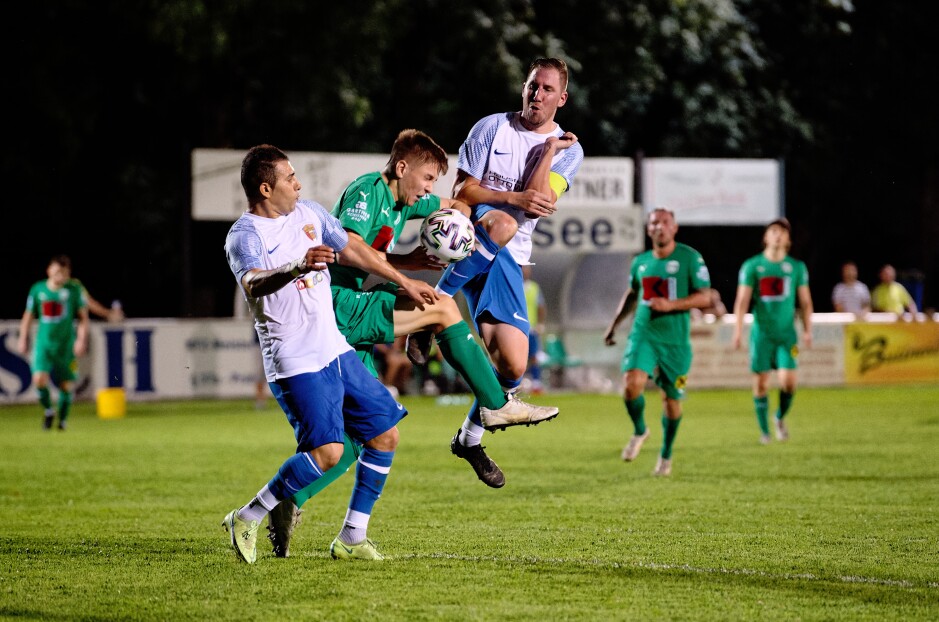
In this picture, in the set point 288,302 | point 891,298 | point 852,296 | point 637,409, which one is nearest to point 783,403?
point 637,409

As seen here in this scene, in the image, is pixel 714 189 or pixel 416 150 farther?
pixel 714 189

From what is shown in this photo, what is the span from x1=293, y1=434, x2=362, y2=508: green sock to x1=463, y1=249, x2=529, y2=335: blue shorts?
111cm

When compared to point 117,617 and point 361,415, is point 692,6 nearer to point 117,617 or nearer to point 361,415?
point 361,415

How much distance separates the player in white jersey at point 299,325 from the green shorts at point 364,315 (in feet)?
1.10

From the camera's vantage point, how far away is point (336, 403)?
6.95 meters

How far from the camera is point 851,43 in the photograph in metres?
33.8

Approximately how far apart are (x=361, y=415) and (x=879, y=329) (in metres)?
19.2

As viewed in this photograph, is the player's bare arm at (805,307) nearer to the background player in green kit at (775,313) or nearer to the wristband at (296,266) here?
the background player in green kit at (775,313)

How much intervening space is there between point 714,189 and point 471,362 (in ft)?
57.1

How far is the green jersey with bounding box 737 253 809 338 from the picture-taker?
15.4 m

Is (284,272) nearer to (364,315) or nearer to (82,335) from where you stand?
(364,315)

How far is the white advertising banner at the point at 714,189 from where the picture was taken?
2412 centimetres

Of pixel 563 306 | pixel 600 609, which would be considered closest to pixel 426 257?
pixel 600 609

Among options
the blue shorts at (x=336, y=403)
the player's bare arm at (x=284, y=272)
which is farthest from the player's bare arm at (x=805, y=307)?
the player's bare arm at (x=284, y=272)
